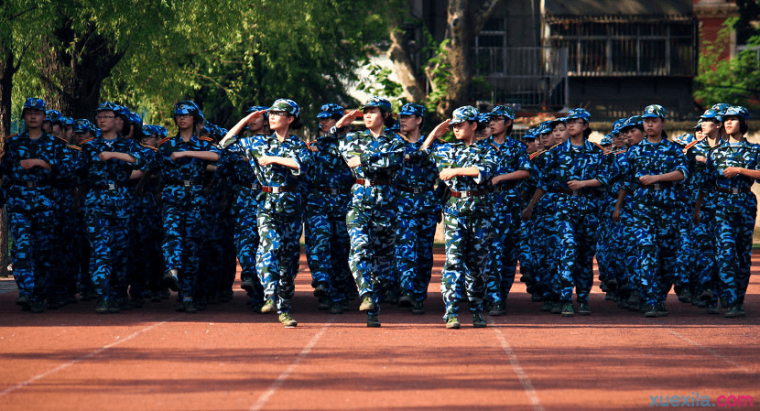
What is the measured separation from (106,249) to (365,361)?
4371 mm

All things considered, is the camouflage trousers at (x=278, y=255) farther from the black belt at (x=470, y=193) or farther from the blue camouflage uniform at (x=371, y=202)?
the black belt at (x=470, y=193)

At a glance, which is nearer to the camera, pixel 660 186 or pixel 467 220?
pixel 467 220

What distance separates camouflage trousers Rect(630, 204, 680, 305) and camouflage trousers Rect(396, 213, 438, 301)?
246cm

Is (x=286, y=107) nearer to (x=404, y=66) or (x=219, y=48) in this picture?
(x=219, y=48)

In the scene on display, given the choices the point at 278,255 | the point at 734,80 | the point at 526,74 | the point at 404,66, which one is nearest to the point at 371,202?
the point at 278,255

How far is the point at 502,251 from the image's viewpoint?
12305 mm

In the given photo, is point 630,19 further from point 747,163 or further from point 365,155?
point 365,155

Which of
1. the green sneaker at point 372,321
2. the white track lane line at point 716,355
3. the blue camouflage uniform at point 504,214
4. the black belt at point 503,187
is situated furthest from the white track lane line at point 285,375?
the white track lane line at point 716,355

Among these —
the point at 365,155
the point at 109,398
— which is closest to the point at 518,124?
the point at 365,155

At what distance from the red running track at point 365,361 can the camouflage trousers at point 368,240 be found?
0.48 m

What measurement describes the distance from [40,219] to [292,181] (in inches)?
130

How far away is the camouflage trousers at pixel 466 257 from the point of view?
1066 cm

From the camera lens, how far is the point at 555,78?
31.7 metres

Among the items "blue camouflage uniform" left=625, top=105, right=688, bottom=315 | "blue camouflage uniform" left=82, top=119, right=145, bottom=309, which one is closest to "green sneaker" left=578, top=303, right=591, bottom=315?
"blue camouflage uniform" left=625, top=105, right=688, bottom=315
